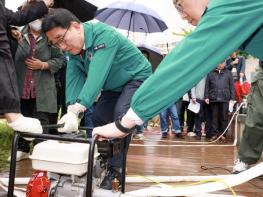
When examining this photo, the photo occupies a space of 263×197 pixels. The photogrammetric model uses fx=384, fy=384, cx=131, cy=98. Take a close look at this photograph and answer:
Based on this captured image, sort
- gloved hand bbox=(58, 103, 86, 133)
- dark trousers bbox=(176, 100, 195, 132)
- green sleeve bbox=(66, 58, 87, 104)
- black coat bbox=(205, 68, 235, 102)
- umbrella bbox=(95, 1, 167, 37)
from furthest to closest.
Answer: dark trousers bbox=(176, 100, 195, 132) → umbrella bbox=(95, 1, 167, 37) → black coat bbox=(205, 68, 235, 102) → green sleeve bbox=(66, 58, 87, 104) → gloved hand bbox=(58, 103, 86, 133)

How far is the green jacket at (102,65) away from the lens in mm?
2229

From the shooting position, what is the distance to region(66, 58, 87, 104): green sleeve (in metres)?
2.72

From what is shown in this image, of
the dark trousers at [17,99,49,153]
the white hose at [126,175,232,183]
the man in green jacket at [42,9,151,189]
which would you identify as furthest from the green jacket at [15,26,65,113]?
the white hose at [126,175,232,183]

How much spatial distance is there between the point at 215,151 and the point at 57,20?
391cm

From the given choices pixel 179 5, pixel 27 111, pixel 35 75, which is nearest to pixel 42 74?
pixel 35 75

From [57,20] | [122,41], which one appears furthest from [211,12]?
[122,41]

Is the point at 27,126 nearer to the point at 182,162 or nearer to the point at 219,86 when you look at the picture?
the point at 182,162

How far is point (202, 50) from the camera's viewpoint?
1229 millimetres

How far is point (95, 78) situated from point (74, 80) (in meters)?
0.58

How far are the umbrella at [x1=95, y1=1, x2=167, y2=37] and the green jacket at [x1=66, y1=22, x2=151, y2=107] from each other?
14.8 ft

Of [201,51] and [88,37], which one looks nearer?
[201,51]

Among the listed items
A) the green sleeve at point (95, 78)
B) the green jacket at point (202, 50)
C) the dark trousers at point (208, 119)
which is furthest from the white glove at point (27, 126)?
the dark trousers at point (208, 119)

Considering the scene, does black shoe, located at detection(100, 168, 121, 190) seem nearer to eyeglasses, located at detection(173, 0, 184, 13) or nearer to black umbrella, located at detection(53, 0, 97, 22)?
eyeglasses, located at detection(173, 0, 184, 13)

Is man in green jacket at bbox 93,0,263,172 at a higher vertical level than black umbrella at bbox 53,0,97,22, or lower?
lower
